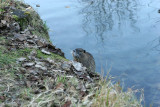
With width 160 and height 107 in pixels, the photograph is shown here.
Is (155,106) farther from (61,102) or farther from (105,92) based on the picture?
(61,102)

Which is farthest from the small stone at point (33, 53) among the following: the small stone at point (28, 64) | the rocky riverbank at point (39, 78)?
the small stone at point (28, 64)

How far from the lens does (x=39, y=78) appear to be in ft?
10.1

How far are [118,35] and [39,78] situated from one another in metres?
4.21

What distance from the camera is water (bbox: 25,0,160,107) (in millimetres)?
5418

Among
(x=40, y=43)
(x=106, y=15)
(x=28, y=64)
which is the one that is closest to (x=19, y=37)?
(x=40, y=43)

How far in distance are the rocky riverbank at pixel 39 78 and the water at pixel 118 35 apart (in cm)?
132

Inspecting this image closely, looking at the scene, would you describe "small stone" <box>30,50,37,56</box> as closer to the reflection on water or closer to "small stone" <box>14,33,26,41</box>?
"small stone" <box>14,33,26,41</box>

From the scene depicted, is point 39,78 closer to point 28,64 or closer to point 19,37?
point 28,64

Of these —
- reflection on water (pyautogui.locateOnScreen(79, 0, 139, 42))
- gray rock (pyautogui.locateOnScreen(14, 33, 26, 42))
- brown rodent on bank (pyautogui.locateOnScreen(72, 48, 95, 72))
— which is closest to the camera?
gray rock (pyautogui.locateOnScreen(14, 33, 26, 42))

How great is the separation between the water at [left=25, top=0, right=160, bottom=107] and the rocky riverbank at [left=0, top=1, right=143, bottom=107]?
1.32 metres

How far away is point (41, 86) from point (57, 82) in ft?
0.69

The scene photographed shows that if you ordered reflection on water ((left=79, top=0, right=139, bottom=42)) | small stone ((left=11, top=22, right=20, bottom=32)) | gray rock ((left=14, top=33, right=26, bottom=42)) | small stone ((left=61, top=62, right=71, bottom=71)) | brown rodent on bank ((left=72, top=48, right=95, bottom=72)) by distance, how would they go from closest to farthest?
small stone ((left=61, top=62, right=71, bottom=71))
gray rock ((left=14, top=33, right=26, bottom=42))
small stone ((left=11, top=22, right=20, bottom=32))
brown rodent on bank ((left=72, top=48, right=95, bottom=72))
reflection on water ((left=79, top=0, right=139, bottom=42))

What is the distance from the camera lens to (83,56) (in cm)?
503

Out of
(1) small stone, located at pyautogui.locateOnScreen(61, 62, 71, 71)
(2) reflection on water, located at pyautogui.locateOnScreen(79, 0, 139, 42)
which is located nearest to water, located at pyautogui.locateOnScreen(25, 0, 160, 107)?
(2) reflection on water, located at pyautogui.locateOnScreen(79, 0, 139, 42)
